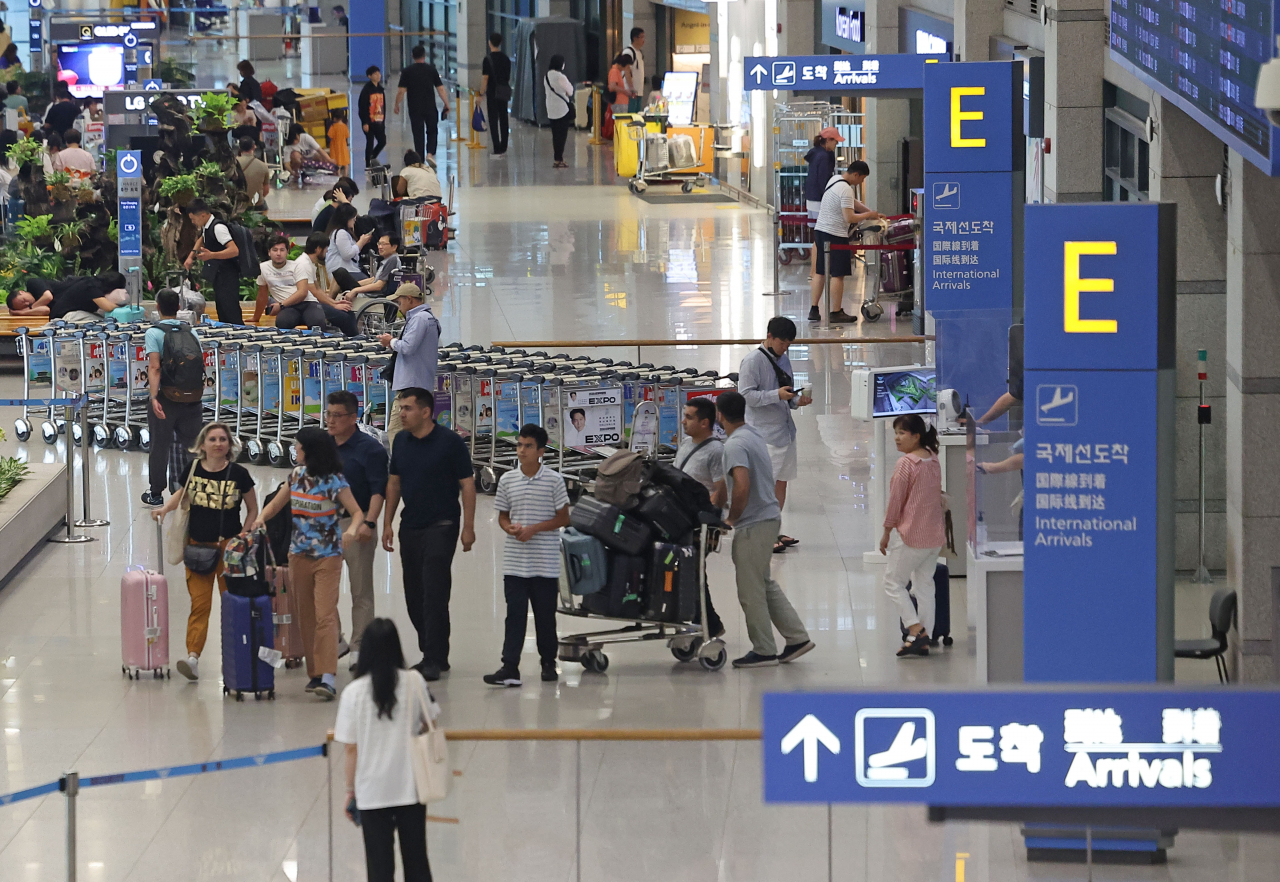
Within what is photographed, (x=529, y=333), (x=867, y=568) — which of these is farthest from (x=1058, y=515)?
(x=529, y=333)

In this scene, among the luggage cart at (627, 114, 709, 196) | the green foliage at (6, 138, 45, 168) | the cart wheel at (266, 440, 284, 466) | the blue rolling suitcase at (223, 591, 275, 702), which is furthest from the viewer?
the luggage cart at (627, 114, 709, 196)

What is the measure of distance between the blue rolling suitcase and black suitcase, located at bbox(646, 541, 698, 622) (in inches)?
78.6

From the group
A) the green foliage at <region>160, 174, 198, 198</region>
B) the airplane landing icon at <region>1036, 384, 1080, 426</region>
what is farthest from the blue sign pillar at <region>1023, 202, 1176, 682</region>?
the green foliage at <region>160, 174, 198, 198</region>

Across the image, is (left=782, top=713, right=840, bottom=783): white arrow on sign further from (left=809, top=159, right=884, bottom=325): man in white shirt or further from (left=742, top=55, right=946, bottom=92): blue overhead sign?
(left=809, top=159, right=884, bottom=325): man in white shirt

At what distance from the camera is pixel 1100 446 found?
7.21 meters

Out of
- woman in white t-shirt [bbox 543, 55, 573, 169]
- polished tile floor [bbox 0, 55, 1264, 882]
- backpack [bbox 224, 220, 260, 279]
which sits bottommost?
polished tile floor [bbox 0, 55, 1264, 882]

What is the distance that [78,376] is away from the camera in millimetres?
15781

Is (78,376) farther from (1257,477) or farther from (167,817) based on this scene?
(1257,477)

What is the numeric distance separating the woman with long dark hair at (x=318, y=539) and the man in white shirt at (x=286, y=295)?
7.65m

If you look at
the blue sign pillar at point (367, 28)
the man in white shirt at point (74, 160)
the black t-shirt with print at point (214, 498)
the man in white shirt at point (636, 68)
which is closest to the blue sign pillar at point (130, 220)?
the black t-shirt with print at point (214, 498)

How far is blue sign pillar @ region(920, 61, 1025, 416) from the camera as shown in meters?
12.8

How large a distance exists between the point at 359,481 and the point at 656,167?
74.5 feet

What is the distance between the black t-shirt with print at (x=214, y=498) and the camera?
9.85 metres

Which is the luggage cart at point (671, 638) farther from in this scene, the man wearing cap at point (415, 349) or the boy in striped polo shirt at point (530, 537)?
the man wearing cap at point (415, 349)
